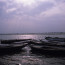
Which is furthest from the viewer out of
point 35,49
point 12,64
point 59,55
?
point 35,49

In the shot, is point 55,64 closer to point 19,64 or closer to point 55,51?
point 19,64

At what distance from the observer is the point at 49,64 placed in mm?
11516

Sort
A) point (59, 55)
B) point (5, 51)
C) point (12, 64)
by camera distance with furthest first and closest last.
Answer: point (5, 51), point (59, 55), point (12, 64)

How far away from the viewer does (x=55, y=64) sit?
1162cm

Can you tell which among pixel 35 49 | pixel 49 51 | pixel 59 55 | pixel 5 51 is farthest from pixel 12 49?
pixel 59 55

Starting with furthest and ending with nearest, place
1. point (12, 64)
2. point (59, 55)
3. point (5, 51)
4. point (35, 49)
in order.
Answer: point (35, 49)
point (5, 51)
point (59, 55)
point (12, 64)

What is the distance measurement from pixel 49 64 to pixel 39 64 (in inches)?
33.5

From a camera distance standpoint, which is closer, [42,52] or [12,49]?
[42,52]

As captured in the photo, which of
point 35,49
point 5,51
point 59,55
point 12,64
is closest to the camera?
point 12,64

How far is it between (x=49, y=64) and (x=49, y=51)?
4.76 meters

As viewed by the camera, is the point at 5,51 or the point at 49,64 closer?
the point at 49,64

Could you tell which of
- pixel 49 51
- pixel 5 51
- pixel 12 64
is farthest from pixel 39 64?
pixel 5 51

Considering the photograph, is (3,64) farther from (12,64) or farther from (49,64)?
(49,64)

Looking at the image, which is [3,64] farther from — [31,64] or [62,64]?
[62,64]
